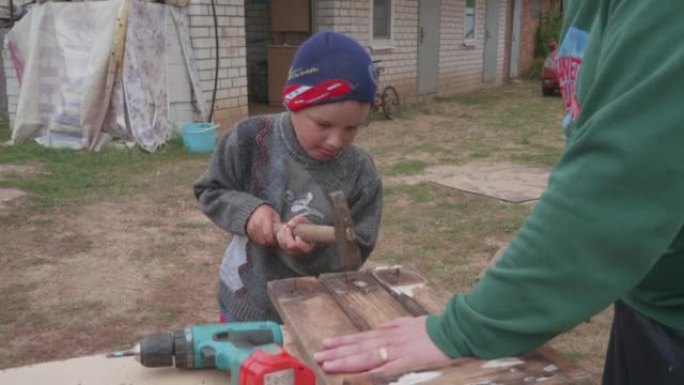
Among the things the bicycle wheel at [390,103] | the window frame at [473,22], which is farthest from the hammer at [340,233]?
the window frame at [473,22]

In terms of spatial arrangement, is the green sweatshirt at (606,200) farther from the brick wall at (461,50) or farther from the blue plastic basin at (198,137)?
the brick wall at (461,50)

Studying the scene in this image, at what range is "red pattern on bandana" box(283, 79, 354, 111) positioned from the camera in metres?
1.77

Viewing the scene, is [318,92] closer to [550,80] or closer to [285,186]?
[285,186]

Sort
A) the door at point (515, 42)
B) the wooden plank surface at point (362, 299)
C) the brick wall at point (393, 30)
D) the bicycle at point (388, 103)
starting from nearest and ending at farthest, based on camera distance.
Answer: the wooden plank surface at point (362, 299) < the brick wall at point (393, 30) < the bicycle at point (388, 103) < the door at point (515, 42)

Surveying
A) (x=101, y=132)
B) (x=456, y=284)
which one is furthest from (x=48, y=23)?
(x=456, y=284)

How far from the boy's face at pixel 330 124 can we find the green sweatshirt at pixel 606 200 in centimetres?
85

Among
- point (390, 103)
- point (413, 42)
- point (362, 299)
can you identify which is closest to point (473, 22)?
point (413, 42)

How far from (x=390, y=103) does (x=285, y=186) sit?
35.3 feet

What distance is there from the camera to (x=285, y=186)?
78.8 inches

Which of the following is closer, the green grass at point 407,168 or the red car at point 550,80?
the green grass at point 407,168

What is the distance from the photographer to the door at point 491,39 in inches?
736

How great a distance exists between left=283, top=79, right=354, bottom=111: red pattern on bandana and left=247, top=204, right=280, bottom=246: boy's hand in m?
0.31

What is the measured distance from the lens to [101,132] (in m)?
8.71

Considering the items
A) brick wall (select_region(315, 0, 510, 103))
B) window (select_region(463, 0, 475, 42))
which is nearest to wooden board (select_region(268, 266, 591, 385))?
brick wall (select_region(315, 0, 510, 103))
